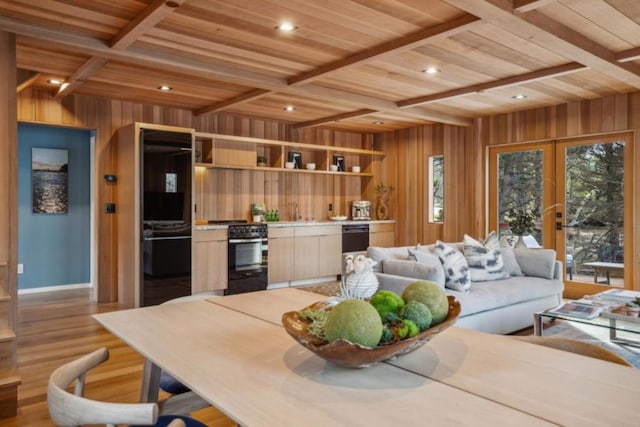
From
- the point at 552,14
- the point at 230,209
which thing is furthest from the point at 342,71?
the point at 230,209

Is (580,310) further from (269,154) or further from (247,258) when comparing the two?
(269,154)

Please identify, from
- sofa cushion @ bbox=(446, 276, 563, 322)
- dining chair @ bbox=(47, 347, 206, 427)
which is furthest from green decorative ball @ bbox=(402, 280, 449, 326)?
sofa cushion @ bbox=(446, 276, 563, 322)

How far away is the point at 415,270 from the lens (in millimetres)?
3846

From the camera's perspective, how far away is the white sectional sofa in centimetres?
377

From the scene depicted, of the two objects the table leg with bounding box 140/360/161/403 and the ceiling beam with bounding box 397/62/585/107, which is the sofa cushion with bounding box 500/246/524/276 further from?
the table leg with bounding box 140/360/161/403

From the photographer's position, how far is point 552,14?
324 centimetres

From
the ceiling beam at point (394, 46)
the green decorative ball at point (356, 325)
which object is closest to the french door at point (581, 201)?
the ceiling beam at point (394, 46)

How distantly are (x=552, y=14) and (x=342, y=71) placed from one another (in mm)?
1821

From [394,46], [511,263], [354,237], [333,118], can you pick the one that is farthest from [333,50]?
[354,237]

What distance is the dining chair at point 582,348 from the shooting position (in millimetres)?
1372

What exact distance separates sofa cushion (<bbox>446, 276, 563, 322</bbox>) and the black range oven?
9.92 ft

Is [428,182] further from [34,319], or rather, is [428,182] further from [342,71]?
[34,319]

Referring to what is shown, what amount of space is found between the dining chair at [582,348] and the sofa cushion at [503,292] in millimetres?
2049

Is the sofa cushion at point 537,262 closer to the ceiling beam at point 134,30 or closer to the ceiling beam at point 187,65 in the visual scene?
the ceiling beam at point 187,65
